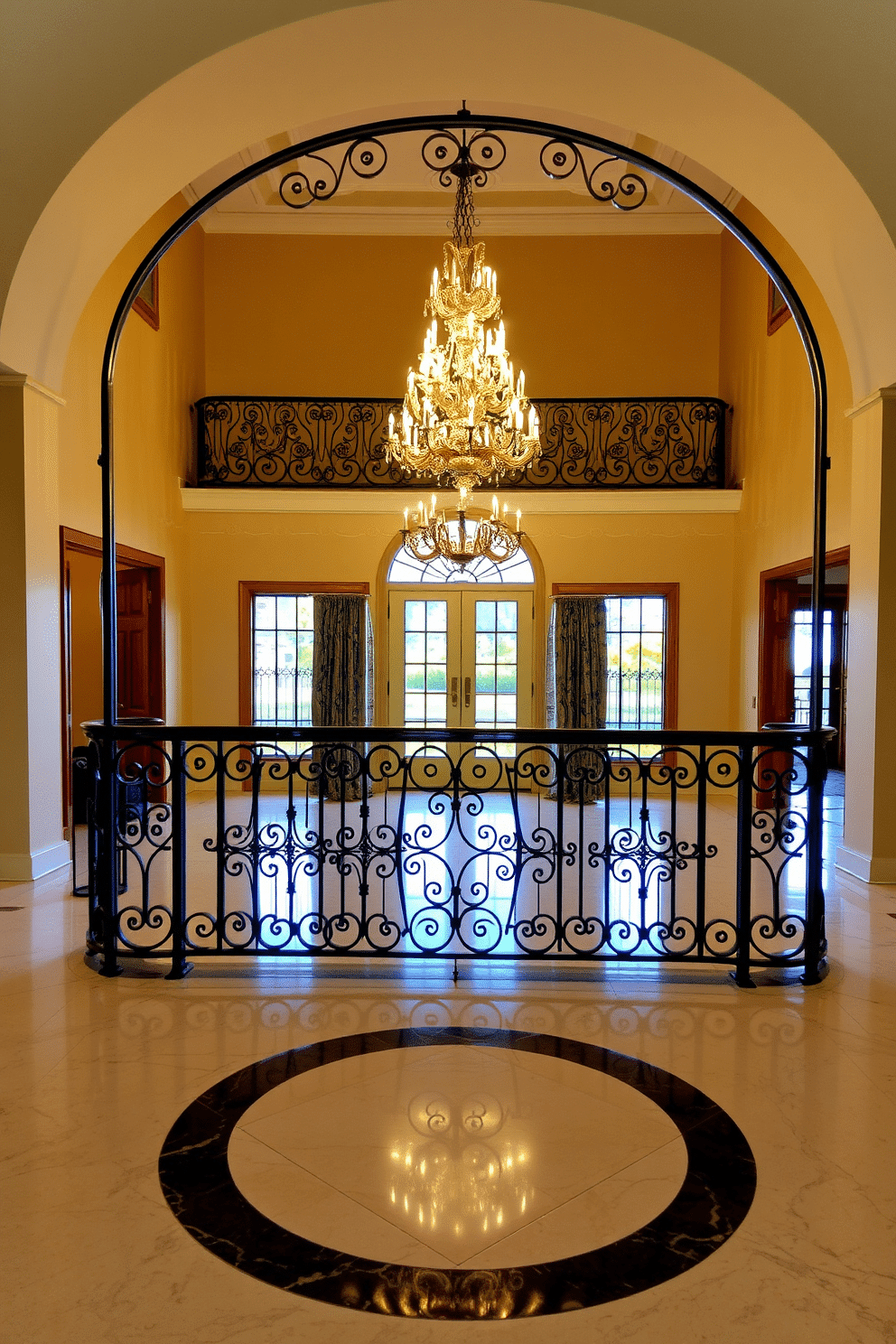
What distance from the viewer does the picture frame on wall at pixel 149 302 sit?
27.2 feet

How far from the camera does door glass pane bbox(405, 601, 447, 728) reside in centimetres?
1035

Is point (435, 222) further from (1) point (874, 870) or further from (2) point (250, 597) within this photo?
Result: (1) point (874, 870)

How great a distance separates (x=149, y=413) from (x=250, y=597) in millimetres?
2218

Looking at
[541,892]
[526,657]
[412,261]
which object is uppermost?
[412,261]

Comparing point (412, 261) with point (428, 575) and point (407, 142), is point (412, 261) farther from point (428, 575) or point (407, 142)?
point (428, 575)

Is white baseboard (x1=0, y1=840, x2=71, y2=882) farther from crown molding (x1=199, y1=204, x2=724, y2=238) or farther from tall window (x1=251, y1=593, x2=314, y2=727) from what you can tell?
crown molding (x1=199, y1=204, x2=724, y2=238)

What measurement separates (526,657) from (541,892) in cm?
521

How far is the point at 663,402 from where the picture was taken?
10.2 meters

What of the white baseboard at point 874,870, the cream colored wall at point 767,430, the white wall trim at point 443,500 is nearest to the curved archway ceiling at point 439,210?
the cream colored wall at point 767,430

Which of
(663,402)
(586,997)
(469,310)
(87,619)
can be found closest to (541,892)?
(586,997)

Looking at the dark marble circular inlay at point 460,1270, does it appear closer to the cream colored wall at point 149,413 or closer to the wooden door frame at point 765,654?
the cream colored wall at point 149,413

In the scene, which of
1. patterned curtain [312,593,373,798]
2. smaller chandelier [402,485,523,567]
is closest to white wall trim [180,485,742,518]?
patterned curtain [312,593,373,798]

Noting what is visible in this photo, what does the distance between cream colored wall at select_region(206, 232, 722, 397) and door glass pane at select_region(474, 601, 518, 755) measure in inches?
105

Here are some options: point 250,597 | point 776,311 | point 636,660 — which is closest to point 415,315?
Result: point 250,597
